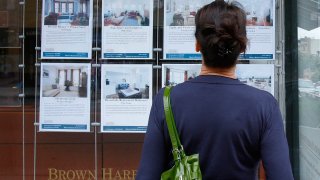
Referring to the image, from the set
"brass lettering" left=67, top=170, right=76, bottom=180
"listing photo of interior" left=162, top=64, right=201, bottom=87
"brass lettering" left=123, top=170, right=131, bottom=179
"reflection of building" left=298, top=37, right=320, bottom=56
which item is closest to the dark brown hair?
"listing photo of interior" left=162, top=64, right=201, bottom=87

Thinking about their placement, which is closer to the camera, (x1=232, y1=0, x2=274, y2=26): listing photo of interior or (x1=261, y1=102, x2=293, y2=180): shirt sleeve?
(x1=261, y1=102, x2=293, y2=180): shirt sleeve

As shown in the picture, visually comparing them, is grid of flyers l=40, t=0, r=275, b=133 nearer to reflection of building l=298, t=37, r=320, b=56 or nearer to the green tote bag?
reflection of building l=298, t=37, r=320, b=56

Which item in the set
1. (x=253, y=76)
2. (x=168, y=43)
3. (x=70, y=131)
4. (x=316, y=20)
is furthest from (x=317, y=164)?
(x=70, y=131)

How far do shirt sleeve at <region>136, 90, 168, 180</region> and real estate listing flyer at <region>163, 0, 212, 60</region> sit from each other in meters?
2.69

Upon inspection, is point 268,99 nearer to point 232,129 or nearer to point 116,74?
point 232,129

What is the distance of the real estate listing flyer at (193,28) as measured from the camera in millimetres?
4566

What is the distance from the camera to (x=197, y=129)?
187 cm

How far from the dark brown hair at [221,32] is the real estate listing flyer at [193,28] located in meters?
2.68

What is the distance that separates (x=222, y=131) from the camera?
6.07ft

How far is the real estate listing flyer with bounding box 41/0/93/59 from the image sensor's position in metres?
4.62

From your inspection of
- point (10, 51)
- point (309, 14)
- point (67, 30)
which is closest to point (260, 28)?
point (309, 14)

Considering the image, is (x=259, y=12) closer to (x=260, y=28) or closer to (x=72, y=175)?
(x=260, y=28)

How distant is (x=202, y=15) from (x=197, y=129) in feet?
1.36

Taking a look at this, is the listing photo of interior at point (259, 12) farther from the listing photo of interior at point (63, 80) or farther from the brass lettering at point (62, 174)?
the brass lettering at point (62, 174)
